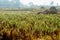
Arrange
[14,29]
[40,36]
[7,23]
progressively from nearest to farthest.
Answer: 1. [40,36]
2. [14,29]
3. [7,23]

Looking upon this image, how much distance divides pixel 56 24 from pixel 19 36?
4.05 m

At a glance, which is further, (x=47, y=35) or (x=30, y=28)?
(x=30, y=28)

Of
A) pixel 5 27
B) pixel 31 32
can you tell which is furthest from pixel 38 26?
pixel 5 27

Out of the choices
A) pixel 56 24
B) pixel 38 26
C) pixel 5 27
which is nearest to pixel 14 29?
pixel 5 27

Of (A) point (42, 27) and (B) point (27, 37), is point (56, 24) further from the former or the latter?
(B) point (27, 37)

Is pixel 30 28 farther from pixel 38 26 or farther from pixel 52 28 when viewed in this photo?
pixel 52 28

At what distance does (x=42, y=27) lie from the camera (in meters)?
14.4

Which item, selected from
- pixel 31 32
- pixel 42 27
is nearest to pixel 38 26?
pixel 42 27

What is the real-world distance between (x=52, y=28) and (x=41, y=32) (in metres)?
1.23

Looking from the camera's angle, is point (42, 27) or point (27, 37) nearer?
point (27, 37)

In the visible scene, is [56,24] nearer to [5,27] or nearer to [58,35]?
[58,35]

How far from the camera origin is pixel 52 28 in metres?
14.3

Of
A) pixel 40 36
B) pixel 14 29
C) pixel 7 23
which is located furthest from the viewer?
pixel 7 23

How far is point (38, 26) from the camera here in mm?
14648
